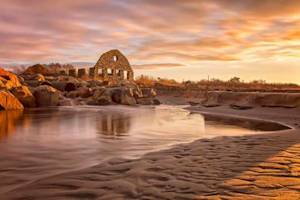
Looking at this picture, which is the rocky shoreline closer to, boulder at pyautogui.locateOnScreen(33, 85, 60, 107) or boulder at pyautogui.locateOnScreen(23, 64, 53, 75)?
boulder at pyautogui.locateOnScreen(33, 85, 60, 107)

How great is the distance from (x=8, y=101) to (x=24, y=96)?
7.71ft

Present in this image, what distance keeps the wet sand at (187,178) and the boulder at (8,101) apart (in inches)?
576

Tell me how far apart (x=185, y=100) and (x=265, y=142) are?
2426 centimetres

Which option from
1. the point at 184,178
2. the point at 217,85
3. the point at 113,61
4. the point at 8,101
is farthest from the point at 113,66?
the point at 184,178

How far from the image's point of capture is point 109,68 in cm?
4366

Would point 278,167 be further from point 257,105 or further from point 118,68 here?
point 118,68

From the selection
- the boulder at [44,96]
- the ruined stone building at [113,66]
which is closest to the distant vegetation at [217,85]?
the ruined stone building at [113,66]

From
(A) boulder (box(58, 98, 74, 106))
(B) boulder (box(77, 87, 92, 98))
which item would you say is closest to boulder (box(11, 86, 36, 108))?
(A) boulder (box(58, 98, 74, 106))

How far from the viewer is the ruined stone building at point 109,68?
1652 inches

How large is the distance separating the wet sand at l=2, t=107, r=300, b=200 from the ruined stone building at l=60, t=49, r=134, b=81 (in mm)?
37421

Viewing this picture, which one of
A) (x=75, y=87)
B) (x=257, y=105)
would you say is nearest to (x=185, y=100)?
(x=75, y=87)

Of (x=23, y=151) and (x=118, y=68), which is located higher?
(x=118, y=68)

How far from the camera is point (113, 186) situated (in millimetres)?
3197

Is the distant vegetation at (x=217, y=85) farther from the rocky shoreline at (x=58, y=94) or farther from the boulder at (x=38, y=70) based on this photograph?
the boulder at (x=38, y=70)
